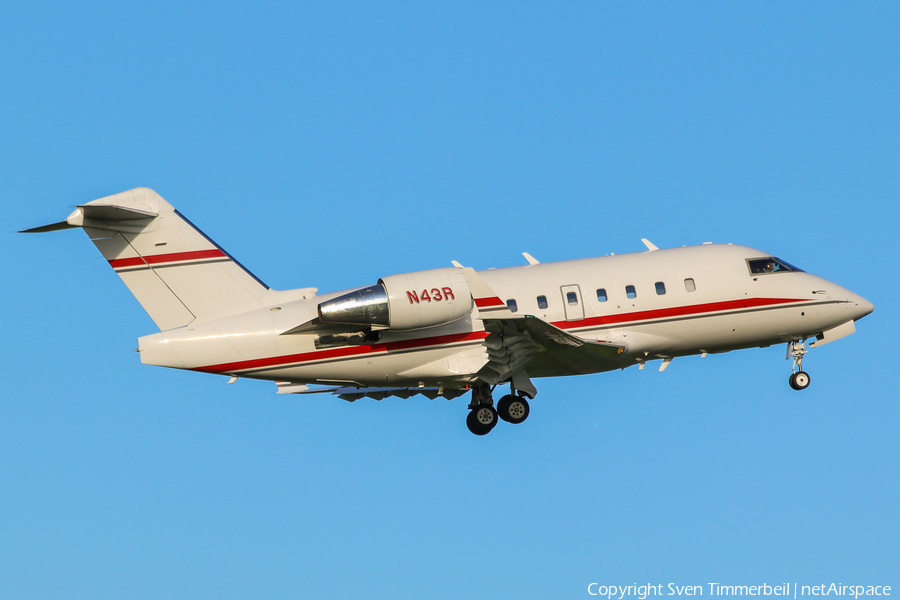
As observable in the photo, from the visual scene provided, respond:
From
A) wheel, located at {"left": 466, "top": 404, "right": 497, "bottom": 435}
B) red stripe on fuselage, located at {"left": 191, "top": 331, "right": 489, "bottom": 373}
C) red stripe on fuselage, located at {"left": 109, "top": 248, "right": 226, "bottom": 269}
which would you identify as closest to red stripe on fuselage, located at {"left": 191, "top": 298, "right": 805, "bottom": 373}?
red stripe on fuselage, located at {"left": 191, "top": 331, "right": 489, "bottom": 373}

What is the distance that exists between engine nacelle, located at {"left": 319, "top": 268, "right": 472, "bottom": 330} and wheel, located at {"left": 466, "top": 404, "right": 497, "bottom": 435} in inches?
130

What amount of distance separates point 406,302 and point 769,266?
359 inches

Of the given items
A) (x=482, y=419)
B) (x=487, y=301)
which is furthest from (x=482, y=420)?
(x=487, y=301)

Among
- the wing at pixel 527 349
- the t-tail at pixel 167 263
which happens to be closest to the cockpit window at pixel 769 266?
the wing at pixel 527 349

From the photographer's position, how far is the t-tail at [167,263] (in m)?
21.3

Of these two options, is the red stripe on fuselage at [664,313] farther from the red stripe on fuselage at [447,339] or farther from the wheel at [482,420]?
the wheel at [482,420]

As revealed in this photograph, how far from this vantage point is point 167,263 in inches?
850

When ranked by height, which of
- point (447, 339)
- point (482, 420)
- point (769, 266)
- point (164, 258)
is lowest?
point (482, 420)

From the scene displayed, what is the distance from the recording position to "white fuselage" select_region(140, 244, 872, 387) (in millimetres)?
21078

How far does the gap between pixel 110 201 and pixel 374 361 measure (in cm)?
666

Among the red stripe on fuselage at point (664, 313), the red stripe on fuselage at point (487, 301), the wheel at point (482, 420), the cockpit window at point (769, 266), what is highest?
the cockpit window at point (769, 266)

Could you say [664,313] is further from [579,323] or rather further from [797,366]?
[797,366]

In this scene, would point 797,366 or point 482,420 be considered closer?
point 482,420

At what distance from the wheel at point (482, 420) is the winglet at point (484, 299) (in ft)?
12.6
